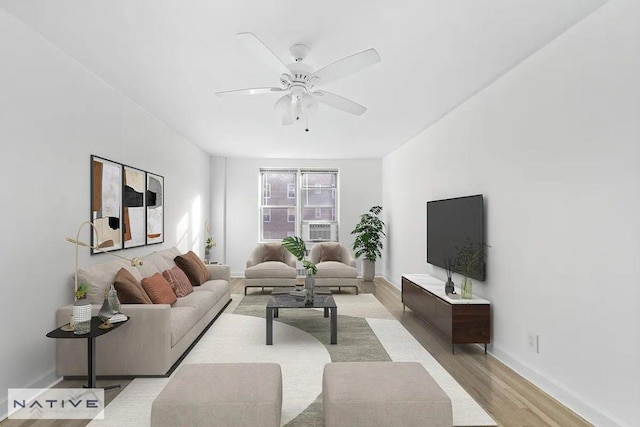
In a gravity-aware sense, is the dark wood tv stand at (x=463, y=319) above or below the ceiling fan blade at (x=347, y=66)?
below

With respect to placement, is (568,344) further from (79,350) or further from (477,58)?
(79,350)

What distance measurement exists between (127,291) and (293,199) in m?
5.76

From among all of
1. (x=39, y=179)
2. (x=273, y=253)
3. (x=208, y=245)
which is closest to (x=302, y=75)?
(x=39, y=179)

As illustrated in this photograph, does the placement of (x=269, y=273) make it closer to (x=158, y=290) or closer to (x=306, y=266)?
(x=306, y=266)

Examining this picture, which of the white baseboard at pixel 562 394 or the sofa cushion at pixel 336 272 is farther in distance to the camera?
the sofa cushion at pixel 336 272

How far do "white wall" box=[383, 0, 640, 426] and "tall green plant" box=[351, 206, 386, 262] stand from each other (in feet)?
13.3

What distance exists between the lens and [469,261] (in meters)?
4.18

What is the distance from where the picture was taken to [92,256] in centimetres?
378

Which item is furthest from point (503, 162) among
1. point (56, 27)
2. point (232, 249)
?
point (232, 249)

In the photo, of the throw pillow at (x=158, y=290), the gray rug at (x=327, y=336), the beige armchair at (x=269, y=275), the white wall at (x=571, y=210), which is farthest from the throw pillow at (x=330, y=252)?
the throw pillow at (x=158, y=290)

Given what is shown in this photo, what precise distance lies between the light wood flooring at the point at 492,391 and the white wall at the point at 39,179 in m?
0.51

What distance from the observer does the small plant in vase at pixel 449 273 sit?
4.20 metres

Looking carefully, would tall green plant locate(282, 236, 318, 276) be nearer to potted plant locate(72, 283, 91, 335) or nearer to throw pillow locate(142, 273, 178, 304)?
throw pillow locate(142, 273, 178, 304)

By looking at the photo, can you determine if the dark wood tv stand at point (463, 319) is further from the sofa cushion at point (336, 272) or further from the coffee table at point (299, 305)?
the sofa cushion at point (336, 272)
